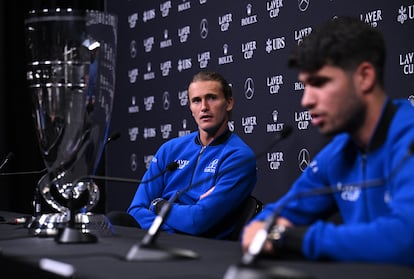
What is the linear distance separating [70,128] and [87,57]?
0.22 metres

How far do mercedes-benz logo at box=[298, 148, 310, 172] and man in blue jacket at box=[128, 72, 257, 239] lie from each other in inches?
22.1

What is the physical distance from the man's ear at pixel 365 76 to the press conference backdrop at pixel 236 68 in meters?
1.74

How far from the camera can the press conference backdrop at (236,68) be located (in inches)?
152

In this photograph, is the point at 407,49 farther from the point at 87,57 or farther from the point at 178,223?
the point at 87,57

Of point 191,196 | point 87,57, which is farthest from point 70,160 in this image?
point 191,196

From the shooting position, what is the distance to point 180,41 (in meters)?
5.45

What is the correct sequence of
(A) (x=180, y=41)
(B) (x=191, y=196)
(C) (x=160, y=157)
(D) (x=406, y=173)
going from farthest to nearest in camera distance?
(A) (x=180, y=41), (C) (x=160, y=157), (B) (x=191, y=196), (D) (x=406, y=173)

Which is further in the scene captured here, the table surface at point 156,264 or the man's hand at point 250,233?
the man's hand at point 250,233

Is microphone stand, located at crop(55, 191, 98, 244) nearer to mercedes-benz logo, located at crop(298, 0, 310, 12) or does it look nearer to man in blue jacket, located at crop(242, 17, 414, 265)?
man in blue jacket, located at crop(242, 17, 414, 265)

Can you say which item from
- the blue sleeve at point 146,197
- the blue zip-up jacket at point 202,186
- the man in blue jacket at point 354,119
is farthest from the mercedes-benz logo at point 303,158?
the man in blue jacket at point 354,119

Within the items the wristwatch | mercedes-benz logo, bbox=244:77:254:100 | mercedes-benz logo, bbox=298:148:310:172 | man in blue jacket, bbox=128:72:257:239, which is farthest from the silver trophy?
mercedes-benz logo, bbox=244:77:254:100

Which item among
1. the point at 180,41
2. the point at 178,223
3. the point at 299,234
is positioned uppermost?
the point at 180,41

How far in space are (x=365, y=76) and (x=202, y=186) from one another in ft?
6.24

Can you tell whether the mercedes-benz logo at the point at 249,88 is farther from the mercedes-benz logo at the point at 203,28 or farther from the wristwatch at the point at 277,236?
the wristwatch at the point at 277,236
